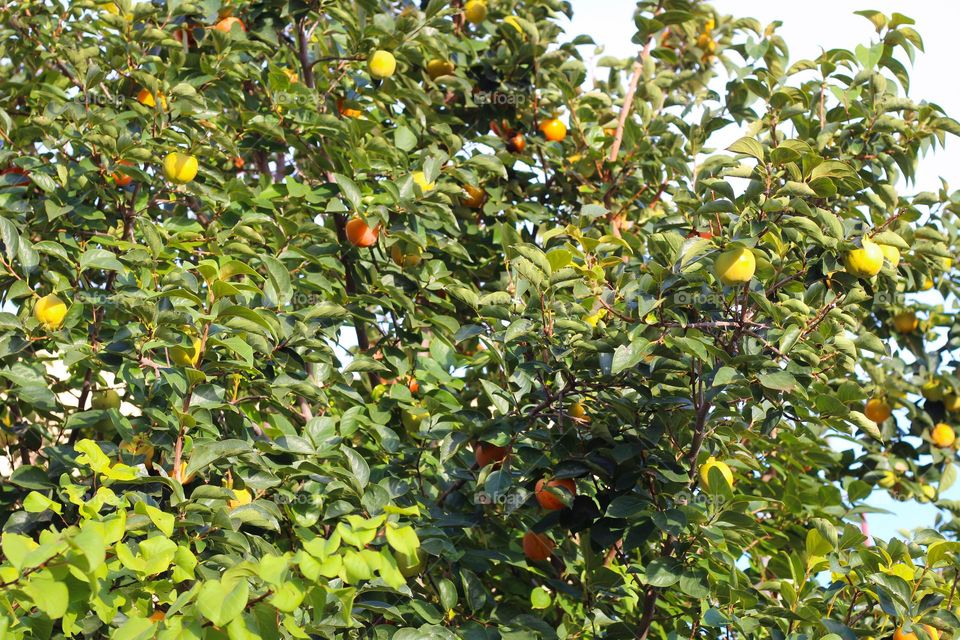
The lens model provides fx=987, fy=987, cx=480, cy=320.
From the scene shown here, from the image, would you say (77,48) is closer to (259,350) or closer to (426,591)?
(259,350)

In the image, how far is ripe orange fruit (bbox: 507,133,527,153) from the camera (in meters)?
4.13

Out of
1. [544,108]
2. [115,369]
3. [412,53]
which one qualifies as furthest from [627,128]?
[115,369]

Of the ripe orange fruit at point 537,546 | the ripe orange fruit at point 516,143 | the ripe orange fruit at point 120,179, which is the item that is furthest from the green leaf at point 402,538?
the ripe orange fruit at point 516,143

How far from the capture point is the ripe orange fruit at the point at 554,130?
398cm

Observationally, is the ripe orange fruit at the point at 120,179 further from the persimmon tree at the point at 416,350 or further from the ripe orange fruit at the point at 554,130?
the ripe orange fruit at the point at 554,130

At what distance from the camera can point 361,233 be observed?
10.2 feet

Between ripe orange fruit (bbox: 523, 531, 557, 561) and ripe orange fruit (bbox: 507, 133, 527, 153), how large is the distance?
1901mm

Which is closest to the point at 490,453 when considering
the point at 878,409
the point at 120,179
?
the point at 120,179

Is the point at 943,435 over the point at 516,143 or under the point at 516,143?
over

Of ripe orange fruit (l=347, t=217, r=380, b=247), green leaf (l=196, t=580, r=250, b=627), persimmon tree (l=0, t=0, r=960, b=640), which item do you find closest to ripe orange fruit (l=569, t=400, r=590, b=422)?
persimmon tree (l=0, t=0, r=960, b=640)

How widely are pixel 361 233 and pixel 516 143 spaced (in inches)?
49.3

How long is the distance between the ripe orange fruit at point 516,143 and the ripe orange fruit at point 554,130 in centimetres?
14

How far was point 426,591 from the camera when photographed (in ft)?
8.57

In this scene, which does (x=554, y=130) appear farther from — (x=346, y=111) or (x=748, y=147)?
(x=748, y=147)
